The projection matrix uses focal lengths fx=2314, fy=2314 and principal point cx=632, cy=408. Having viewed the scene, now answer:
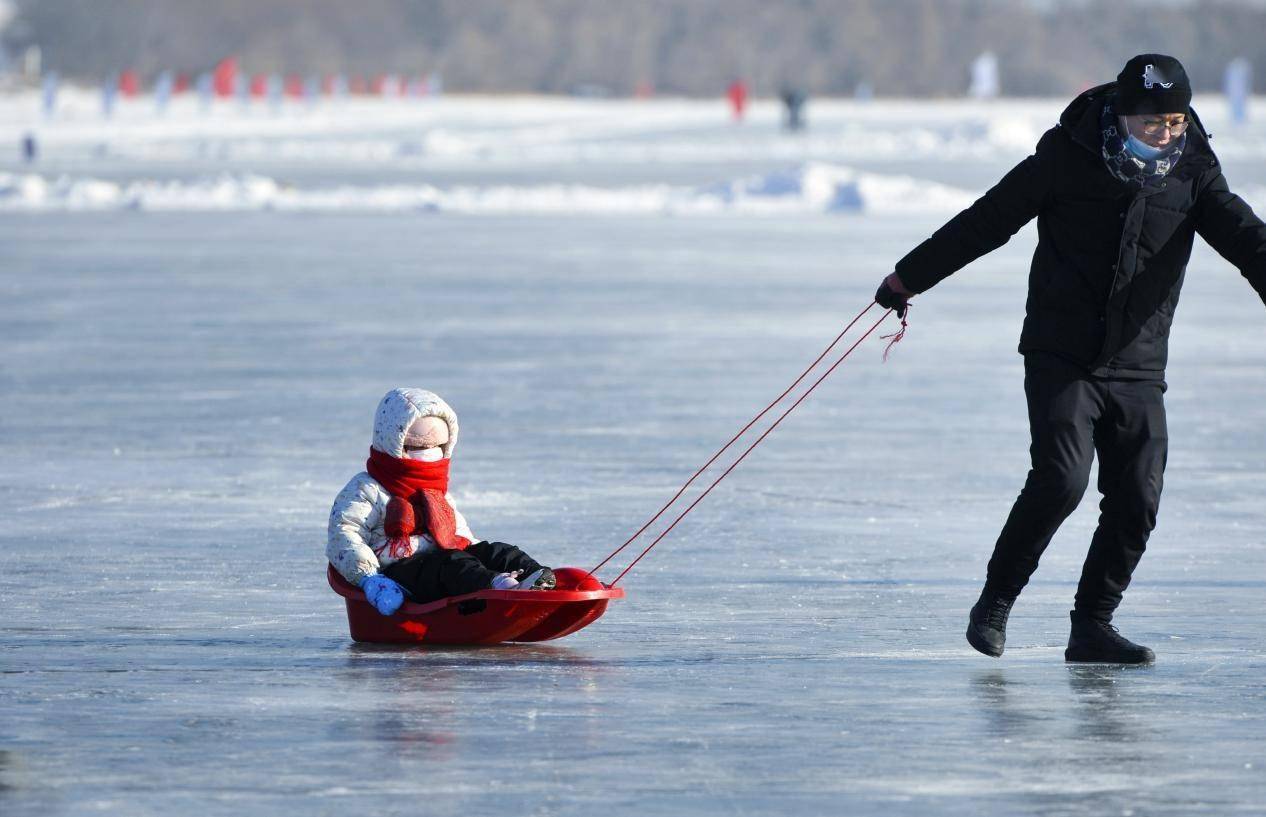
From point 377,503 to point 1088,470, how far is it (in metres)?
1.62

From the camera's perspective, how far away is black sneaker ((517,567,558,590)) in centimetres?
515

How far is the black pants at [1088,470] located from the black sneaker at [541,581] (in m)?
0.99

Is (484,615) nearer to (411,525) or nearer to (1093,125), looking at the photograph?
(411,525)

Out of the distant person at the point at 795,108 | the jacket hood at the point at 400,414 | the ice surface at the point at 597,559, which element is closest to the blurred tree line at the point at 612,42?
the distant person at the point at 795,108

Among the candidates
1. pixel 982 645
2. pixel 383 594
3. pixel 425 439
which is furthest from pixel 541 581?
pixel 982 645

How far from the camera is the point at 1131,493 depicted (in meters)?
5.12

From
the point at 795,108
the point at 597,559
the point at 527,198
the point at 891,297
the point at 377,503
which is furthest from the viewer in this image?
the point at 795,108

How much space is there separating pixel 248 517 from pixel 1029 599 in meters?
2.63

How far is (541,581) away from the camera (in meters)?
5.16

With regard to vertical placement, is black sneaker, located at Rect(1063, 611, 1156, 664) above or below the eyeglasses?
below

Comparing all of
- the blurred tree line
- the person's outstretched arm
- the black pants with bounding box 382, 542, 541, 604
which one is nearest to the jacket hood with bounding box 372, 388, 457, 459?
the black pants with bounding box 382, 542, 541, 604

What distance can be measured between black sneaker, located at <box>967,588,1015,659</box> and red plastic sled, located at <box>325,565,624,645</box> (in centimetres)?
80

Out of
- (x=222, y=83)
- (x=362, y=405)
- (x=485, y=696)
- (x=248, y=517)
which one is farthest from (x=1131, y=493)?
(x=222, y=83)

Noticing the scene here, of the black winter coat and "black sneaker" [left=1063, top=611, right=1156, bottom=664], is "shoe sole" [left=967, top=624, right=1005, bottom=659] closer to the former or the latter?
"black sneaker" [left=1063, top=611, right=1156, bottom=664]
